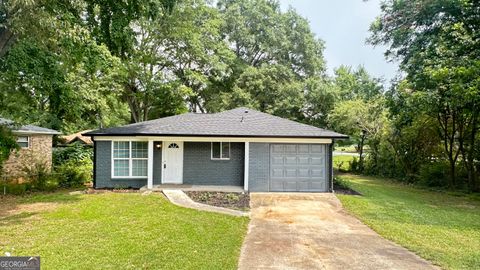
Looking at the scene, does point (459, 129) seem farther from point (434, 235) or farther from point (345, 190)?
point (434, 235)

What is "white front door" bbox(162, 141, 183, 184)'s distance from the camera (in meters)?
14.4

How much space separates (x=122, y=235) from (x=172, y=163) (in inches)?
293

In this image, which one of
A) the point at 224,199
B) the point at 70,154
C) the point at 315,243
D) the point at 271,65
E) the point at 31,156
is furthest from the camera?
the point at 271,65

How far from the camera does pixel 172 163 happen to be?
14.4m

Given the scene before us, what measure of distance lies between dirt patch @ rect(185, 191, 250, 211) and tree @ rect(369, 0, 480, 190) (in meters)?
8.07

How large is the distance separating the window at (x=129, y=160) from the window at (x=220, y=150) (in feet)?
9.65

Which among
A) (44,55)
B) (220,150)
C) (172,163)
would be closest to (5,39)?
(44,55)

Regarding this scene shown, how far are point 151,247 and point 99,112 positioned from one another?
74.6ft

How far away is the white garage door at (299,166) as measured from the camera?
13633 mm

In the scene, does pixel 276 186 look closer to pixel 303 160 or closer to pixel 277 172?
pixel 277 172

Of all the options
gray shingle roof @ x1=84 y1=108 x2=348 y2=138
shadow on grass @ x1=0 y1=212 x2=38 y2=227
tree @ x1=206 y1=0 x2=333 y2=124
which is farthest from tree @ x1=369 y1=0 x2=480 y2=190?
shadow on grass @ x1=0 y1=212 x2=38 y2=227

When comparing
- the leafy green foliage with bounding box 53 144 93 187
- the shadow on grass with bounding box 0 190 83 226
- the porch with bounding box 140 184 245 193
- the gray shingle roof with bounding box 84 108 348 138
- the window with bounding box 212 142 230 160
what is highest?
the gray shingle roof with bounding box 84 108 348 138

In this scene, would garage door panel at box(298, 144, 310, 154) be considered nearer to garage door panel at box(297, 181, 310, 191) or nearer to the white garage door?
the white garage door

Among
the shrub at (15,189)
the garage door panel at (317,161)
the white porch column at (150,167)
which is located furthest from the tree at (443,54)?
the shrub at (15,189)
